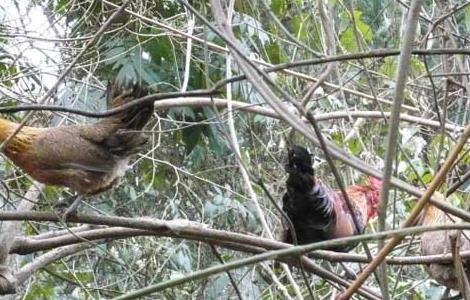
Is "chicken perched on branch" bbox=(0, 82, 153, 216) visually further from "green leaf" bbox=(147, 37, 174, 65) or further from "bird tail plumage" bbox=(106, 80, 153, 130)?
"green leaf" bbox=(147, 37, 174, 65)

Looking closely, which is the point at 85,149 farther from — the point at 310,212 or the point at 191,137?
the point at 191,137

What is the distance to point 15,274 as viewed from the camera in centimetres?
171

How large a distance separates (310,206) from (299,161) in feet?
0.77

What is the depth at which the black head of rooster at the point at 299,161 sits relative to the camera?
183cm

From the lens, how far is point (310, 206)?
2.08 metres

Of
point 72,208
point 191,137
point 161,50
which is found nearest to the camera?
point 72,208

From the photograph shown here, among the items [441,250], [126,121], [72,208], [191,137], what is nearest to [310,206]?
[441,250]

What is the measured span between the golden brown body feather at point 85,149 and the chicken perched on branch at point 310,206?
15.1 inches

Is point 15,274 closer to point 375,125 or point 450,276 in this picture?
point 450,276

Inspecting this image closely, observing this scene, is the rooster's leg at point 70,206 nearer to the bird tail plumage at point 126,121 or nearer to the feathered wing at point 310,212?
the bird tail plumage at point 126,121

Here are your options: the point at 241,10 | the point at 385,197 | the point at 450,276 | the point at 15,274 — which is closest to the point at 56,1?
the point at 241,10

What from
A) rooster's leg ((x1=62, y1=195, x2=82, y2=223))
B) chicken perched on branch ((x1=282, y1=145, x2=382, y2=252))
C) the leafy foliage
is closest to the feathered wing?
chicken perched on branch ((x1=282, y1=145, x2=382, y2=252))

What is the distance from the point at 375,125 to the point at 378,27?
2.29 ft

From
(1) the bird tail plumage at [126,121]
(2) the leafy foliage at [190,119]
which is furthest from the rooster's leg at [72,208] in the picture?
(2) the leafy foliage at [190,119]
